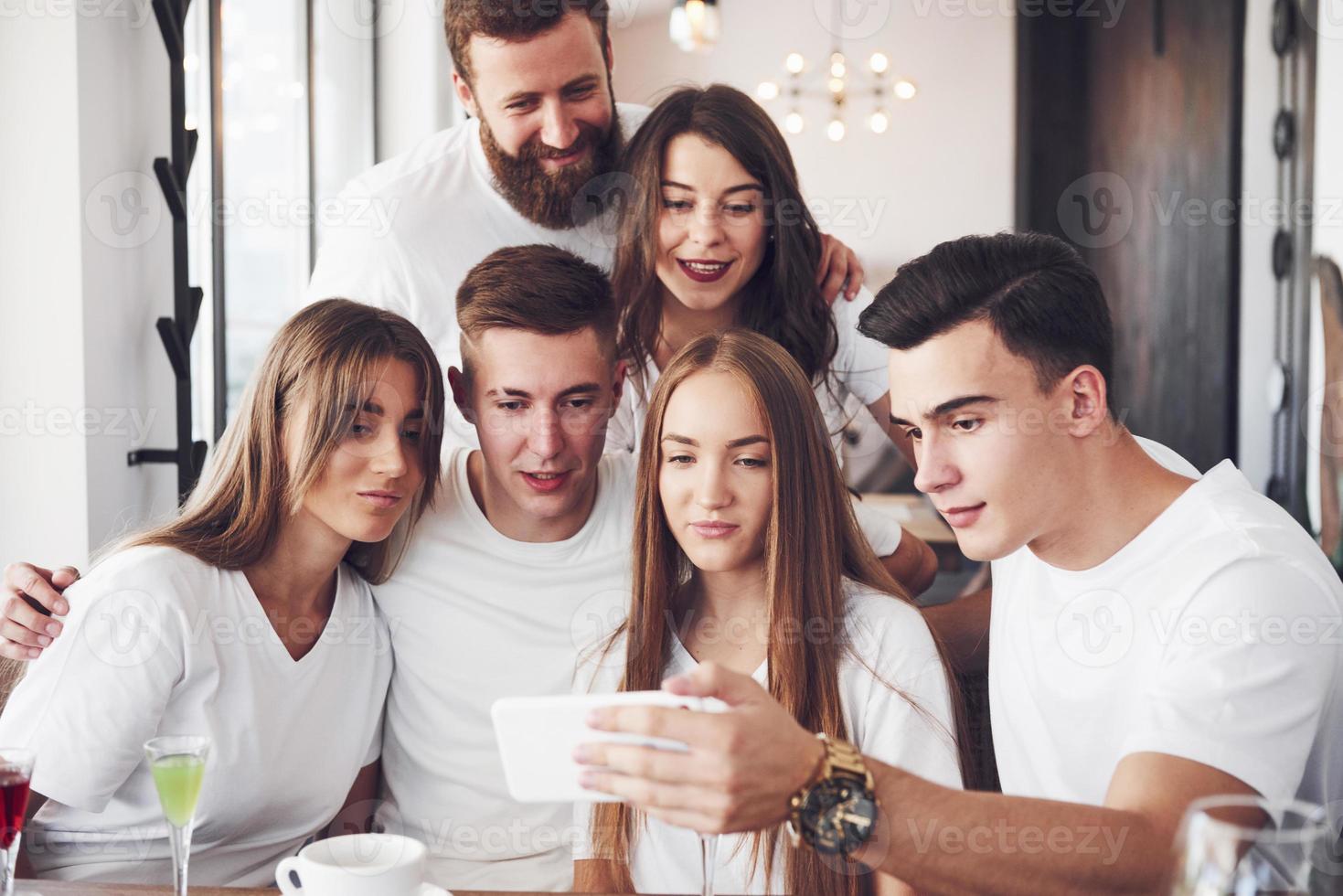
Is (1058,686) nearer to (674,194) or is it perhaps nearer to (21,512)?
(674,194)

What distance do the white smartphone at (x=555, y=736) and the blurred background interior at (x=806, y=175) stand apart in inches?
58.3

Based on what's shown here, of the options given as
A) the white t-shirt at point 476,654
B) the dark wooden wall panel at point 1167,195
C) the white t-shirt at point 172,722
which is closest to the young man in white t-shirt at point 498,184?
the white t-shirt at point 476,654

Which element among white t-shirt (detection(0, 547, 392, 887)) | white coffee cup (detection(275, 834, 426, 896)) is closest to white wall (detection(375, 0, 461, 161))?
white t-shirt (detection(0, 547, 392, 887))

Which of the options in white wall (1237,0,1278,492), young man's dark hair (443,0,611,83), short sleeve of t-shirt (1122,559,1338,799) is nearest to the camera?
short sleeve of t-shirt (1122,559,1338,799)

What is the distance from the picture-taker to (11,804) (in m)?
1.15

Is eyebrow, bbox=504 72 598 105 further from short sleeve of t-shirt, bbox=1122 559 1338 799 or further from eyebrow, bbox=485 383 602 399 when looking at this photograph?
short sleeve of t-shirt, bbox=1122 559 1338 799

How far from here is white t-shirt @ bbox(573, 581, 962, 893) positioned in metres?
1.52

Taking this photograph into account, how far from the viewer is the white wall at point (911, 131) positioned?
5.84m

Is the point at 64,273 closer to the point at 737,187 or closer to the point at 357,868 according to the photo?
the point at 737,187

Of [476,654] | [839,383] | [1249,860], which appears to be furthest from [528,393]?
[1249,860]

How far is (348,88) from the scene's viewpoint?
4199mm

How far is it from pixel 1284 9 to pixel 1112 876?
3.56m

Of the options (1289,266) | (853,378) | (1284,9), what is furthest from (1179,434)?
(853,378)

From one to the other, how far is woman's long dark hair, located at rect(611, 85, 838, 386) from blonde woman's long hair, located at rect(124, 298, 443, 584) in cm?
64
